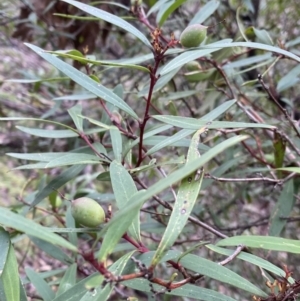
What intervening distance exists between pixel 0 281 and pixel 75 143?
98 cm

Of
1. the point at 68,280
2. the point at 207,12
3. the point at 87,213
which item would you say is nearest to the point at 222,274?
the point at 87,213

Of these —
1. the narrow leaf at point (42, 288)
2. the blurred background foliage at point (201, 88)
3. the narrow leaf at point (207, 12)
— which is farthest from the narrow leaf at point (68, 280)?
the narrow leaf at point (207, 12)

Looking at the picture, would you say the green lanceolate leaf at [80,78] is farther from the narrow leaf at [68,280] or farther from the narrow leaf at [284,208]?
the narrow leaf at [284,208]

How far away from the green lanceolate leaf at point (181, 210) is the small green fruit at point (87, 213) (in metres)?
0.09

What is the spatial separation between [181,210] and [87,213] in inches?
4.1

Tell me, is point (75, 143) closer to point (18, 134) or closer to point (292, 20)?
point (18, 134)

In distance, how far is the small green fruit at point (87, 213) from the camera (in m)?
0.46

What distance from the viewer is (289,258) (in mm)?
1502

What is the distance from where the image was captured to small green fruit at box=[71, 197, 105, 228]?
46 cm

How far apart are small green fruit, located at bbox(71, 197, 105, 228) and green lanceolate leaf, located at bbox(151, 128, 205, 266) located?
87 millimetres

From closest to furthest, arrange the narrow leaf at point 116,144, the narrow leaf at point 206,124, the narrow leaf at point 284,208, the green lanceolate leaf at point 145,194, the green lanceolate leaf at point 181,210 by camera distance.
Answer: the green lanceolate leaf at point 145,194, the green lanceolate leaf at point 181,210, the narrow leaf at point 206,124, the narrow leaf at point 116,144, the narrow leaf at point 284,208

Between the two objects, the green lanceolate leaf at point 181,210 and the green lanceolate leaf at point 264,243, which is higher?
the green lanceolate leaf at point 181,210

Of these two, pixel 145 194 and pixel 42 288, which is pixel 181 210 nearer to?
pixel 145 194

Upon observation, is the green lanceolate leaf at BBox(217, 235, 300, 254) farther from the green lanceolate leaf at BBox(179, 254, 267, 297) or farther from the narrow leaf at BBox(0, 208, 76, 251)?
the narrow leaf at BBox(0, 208, 76, 251)
